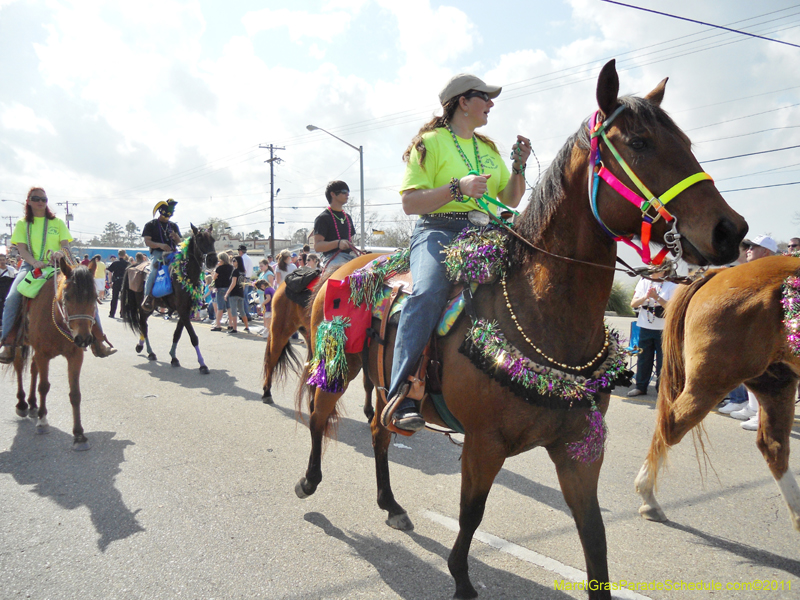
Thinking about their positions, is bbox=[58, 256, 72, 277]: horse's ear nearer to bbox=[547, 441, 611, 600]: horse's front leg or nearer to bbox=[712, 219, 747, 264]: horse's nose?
bbox=[547, 441, 611, 600]: horse's front leg

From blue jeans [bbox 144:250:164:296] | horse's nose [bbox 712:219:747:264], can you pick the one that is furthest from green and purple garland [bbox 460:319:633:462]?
blue jeans [bbox 144:250:164:296]

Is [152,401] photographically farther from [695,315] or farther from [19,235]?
[695,315]

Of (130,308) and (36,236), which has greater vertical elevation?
(36,236)

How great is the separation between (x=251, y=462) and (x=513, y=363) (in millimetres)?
3260

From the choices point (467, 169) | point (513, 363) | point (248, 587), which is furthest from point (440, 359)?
point (248, 587)

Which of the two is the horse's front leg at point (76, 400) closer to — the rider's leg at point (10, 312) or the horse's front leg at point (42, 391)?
the horse's front leg at point (42, 391)

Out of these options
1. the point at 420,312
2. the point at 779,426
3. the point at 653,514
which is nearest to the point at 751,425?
the point at 779,426

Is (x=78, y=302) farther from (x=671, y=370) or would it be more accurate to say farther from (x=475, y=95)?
(x=671, y=370)

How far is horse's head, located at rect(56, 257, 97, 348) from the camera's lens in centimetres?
536

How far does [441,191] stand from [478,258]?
1.33ft

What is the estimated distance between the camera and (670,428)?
11.7 ft

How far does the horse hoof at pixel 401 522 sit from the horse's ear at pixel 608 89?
283 cm

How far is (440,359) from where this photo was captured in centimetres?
270

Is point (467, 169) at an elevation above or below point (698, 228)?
above
